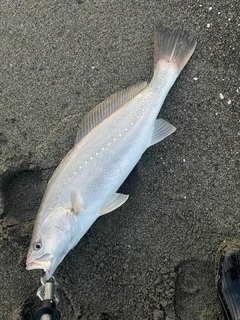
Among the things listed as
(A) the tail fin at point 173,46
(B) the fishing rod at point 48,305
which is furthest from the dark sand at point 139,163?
(B) the fishing rod at point 48,305

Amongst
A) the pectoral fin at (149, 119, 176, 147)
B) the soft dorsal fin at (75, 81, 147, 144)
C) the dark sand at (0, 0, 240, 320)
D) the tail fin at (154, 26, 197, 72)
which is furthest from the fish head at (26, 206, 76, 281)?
the tail fin at (154, 26, 197, 72)

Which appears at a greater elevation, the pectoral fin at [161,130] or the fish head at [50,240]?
the pectoral fin at [161,130]

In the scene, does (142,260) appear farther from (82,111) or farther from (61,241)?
(82,111)

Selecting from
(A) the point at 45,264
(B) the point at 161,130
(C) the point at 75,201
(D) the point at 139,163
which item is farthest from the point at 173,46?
(A) the point at 45,264

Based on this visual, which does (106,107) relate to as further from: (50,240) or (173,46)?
(50,240)

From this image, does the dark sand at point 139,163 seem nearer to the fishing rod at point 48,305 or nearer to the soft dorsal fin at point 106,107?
the soft dorsal fin at point 106,107

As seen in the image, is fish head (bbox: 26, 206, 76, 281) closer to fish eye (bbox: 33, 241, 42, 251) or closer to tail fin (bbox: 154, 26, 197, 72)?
fish eye (bbox: 33, 241, 42, 251)
